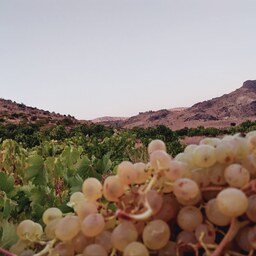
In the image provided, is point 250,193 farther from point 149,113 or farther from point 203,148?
point 149,113

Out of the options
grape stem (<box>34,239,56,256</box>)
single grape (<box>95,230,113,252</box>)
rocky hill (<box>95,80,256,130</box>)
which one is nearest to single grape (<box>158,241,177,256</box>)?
single grape (<box>95,230,113,252</box>)

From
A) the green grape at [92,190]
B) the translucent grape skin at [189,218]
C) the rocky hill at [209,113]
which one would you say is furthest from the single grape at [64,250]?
the rocky hill at [209,113]

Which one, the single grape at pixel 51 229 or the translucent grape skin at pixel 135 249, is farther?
the single grape at pixel 51 229

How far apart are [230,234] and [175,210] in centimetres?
12

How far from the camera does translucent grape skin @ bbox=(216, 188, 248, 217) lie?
2.69 feet

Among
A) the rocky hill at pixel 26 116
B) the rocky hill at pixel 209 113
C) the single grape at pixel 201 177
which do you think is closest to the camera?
the single grape at pixel 201 177

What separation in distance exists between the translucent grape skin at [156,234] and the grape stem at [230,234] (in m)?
0.09

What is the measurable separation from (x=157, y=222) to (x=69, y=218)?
21cm

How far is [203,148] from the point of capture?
3.19ft

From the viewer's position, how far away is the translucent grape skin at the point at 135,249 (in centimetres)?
84

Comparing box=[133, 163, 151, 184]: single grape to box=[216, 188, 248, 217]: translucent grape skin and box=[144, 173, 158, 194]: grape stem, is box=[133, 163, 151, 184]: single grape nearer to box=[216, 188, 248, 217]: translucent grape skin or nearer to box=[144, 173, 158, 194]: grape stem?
box=[144, 173, 158, 194]: grape stem

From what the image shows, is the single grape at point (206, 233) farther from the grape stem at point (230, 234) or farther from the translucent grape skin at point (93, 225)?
the translucent grape skin at point (93, 225)

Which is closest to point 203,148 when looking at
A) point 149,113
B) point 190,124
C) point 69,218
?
point 69,218

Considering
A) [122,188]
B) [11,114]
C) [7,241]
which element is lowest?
[7,241]
